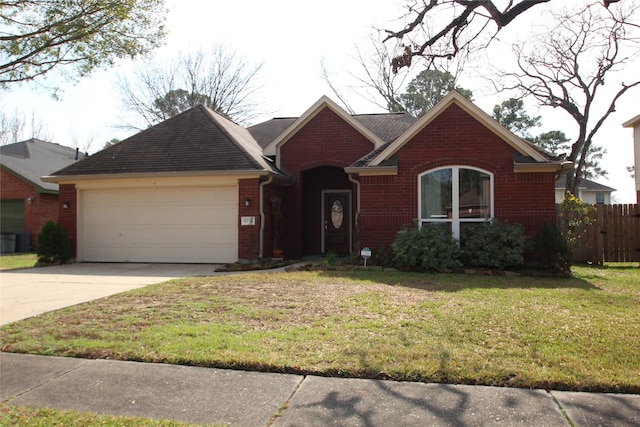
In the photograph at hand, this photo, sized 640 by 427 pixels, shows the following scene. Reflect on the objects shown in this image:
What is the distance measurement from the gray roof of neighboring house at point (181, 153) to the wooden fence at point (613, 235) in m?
9.60

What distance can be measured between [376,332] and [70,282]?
7487 mm

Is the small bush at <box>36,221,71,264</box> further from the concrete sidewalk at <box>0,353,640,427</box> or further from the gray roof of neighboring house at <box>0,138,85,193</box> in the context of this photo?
the concrete sidewalk at <box>0,353,640,427</box>

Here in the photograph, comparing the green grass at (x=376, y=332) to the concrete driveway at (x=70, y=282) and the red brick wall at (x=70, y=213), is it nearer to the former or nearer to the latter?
the concrete driveway at (x=70, y=282)

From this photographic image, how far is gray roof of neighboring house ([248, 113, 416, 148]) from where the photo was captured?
53.2 ft

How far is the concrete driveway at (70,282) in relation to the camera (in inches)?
283

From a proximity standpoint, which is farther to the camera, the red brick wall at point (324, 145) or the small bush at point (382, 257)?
the red brick wall at point (324, 145)

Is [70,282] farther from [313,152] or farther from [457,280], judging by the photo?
[313,152]

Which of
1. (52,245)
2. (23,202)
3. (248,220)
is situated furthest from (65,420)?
(23,202)

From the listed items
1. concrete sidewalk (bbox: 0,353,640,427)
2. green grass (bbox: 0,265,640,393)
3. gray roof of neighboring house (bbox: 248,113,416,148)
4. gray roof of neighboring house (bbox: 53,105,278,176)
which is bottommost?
concrete sidewalk (bbox: 0,353,640,427)

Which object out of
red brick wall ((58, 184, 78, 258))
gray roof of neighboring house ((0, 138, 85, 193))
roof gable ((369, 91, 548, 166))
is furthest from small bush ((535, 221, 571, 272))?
gray roof of neighboring house ((0, 138, 85, 193))

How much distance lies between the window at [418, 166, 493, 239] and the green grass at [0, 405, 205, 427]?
951 centimetres

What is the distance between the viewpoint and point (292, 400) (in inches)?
141

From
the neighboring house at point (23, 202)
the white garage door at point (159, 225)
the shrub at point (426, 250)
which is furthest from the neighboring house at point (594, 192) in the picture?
the neighboring house at point (23, 202)

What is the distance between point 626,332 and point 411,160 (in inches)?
291
